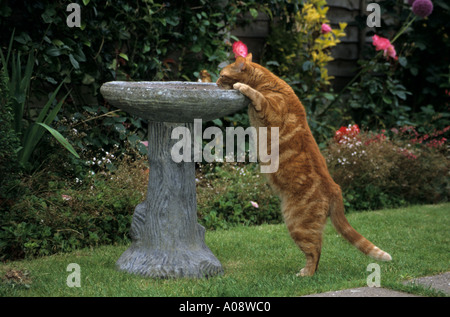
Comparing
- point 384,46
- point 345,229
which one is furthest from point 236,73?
point 384,46

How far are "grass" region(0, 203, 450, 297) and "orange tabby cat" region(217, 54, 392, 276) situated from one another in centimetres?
23

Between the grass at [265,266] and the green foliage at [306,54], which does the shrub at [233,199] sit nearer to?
the grass at [265,266]

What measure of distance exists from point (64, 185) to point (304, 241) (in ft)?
7.31

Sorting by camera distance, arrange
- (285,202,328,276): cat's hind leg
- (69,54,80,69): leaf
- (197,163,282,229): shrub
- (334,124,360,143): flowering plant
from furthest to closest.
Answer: (334,124,360,143): flowering plant → (197,163,282,229): shrub → (69,54,80,69): leaf → (285,202,328,276): cat's hind leg

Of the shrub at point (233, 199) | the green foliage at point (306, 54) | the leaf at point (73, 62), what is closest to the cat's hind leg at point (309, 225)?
the shrub at point (233, 199)

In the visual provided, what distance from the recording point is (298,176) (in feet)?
12.2

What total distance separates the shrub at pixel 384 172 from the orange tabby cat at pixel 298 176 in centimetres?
232

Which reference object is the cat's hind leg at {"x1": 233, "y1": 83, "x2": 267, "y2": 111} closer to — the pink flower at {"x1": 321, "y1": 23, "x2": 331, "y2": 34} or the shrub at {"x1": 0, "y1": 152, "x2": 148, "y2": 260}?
the shrub at {"x1": 0, "y1": 152, "x2": 148, "y2": 260}

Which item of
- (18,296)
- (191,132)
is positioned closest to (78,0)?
(191,132)

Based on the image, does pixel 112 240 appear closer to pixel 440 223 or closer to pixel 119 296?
pixel 119 296

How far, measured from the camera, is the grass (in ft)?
11.1

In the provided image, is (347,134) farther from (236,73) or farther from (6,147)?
(6,147)

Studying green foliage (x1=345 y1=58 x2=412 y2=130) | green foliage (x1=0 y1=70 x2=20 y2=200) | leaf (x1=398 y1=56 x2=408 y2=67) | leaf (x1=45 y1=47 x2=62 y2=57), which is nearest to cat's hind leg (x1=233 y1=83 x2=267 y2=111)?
green foliage (x1=0 y1=70 x2=20 y2=200)

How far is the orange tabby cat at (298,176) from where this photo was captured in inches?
145
